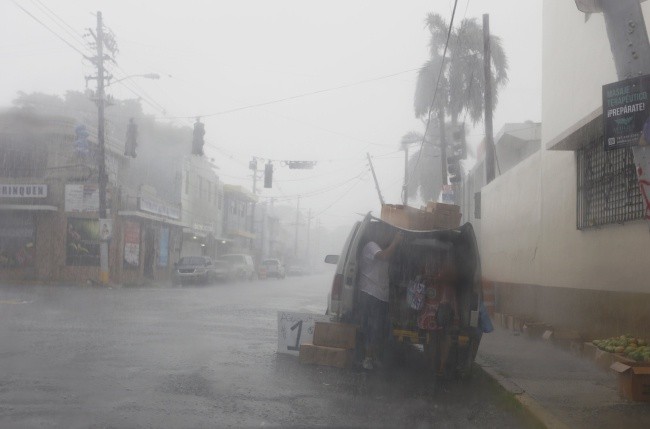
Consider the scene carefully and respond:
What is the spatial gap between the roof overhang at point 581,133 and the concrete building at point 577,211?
15 mm

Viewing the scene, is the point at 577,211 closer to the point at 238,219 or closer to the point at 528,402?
the point at 528,402

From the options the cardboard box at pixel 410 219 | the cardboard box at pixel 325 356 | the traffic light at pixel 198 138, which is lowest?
the cardboard box at pixel 325 356

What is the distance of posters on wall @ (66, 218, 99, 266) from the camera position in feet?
110

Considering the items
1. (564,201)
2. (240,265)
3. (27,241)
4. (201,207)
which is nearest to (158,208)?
(240,265)

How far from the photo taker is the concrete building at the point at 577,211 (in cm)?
956

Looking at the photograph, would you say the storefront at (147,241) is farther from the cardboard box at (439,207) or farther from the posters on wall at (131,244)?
the cardboard box at (439,207)

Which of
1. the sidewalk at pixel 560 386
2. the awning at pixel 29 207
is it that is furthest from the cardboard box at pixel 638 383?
the awning at pixel 29 207

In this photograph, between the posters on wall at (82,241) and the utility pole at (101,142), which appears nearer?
the utility pole at (101,142)

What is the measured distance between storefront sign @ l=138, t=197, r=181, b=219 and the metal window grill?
2776 centimetres

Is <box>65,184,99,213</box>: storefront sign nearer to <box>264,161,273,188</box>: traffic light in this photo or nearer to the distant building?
<box>264,161,273,188</box>: traffic light

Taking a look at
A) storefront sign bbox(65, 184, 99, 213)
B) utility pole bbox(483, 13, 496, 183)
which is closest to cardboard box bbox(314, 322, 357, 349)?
utility pole bbox(483, 13, 496, 183)

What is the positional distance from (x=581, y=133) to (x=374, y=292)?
420cm

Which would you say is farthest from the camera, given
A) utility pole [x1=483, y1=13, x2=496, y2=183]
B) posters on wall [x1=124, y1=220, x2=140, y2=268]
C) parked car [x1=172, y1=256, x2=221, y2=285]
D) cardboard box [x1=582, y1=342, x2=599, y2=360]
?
posters on wall [x1=124, y1=220, x2=140, y2=268]

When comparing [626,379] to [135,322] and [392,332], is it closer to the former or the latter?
[392,332]
